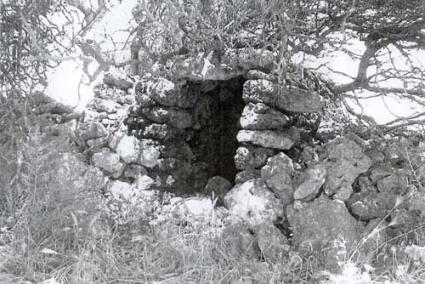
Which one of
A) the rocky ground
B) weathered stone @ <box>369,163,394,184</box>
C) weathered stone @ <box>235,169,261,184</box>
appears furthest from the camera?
weathered stone @ <box>235,169,261,184</box>

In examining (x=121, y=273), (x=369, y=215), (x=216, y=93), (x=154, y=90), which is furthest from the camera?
(x=216, y=93)

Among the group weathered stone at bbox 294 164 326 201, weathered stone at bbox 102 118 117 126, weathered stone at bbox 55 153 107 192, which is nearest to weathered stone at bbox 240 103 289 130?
weathered stone at bbox 294 164 326 201

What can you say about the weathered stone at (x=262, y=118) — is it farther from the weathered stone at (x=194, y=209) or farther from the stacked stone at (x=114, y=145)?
the stacked stone at (x=114, y=145)

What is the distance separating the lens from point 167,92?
483 cm

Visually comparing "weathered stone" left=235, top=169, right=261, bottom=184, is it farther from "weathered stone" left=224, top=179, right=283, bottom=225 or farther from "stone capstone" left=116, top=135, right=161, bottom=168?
"stone capstone" left=116, top=135, right=161, bottom=168

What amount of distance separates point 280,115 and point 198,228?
4.27ft

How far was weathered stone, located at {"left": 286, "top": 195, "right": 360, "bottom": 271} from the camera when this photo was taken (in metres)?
3.92

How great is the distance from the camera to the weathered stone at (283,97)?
4594 millimetres

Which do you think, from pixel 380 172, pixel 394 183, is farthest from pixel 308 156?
pixel 394 183

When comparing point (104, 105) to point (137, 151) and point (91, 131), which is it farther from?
point (137, 151)

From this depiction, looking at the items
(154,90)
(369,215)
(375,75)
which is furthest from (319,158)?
(154,90)

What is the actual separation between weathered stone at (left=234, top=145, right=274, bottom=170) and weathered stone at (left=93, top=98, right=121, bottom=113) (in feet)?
4.39

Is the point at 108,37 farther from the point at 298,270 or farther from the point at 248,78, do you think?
the point at 298,270

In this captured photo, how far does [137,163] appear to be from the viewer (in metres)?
4.82
